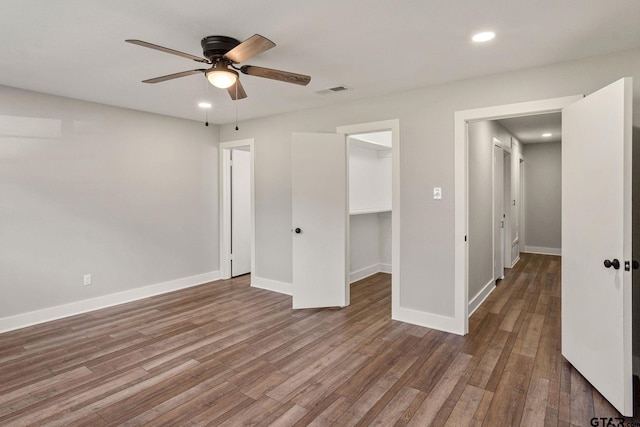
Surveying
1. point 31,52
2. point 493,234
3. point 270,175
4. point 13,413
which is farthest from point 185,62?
point 493,234

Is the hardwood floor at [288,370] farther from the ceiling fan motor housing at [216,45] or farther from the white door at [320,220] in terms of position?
the ceiling fan motor housing at [216,45]

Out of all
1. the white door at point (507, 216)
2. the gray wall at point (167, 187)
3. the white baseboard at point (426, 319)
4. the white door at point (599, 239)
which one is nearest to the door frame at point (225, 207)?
the gray wall at point (167, 187)

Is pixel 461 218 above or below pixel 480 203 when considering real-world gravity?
below

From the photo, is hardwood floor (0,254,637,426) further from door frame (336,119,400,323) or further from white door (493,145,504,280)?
white door (493,145,504,280)

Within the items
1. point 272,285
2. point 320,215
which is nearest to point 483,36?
point 320,215

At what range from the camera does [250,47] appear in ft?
6.99

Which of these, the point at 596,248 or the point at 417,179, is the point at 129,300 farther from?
the point at 596,248

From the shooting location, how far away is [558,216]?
7.69 m

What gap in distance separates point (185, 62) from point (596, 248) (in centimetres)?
340

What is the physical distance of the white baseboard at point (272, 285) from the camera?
4.89 metres

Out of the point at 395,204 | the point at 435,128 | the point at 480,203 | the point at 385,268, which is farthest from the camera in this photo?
the point at 385,268

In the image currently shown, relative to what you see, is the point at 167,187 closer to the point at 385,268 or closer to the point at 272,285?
the point at 272,285

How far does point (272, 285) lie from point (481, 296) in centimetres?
279

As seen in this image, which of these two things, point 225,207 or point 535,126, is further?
point 535,126
